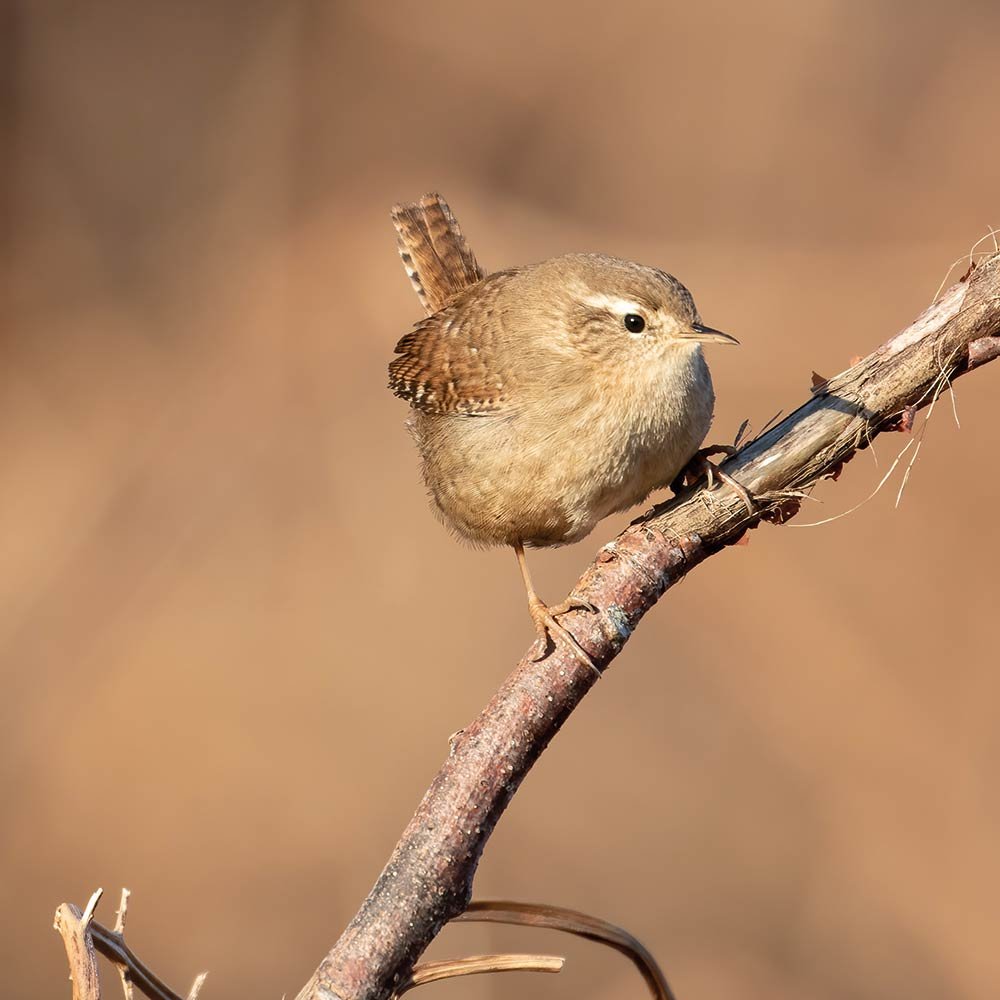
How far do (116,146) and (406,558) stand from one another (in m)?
2.15

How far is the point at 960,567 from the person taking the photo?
462cm

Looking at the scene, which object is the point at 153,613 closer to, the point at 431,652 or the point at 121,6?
the point at 431,652

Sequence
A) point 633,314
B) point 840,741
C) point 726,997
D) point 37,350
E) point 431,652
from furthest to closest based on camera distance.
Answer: point 37,350, point 431,652, point 840,741, point 726,997, point 633,314

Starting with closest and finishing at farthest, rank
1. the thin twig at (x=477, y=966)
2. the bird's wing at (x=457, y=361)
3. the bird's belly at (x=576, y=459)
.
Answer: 1. the thin twig at (x=477, y=966)
2. the bird's belly at (x=576, y=459)
3. the bird's wing at (x=457, y=361)

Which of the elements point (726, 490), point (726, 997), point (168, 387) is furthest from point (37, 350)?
point (726, 490)

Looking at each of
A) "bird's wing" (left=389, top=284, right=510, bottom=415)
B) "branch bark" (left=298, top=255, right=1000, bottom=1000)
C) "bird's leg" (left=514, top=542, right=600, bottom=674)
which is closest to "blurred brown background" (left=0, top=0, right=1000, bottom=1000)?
"bird's wing" (left=389, top=284, right=510, bottom=415)

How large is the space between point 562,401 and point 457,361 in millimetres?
479

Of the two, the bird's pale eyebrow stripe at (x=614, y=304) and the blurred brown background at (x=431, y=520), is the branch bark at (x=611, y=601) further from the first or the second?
the blurred brown background at (x=431, y=520)

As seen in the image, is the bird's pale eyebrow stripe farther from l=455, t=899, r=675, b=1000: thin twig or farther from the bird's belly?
l=455, t=899, r=675, b=1000: thin twig

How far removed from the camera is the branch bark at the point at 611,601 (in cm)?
117

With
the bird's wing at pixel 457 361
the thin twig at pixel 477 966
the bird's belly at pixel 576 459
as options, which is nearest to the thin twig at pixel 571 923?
the thin twig at pixel 477 966

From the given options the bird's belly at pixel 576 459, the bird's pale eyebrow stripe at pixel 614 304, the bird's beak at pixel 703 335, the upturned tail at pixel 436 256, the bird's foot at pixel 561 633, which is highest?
the upturned tail at pixel 436 256

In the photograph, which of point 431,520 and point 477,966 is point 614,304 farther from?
point 431,520

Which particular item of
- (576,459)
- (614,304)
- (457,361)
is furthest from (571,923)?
(457,361)
